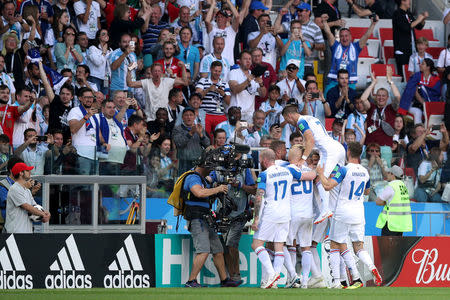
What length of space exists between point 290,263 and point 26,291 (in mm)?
4134

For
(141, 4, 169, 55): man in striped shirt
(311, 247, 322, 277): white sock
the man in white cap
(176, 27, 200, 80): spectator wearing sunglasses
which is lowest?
(311, 247, 322, 277): white sock

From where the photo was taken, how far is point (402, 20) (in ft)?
82.9

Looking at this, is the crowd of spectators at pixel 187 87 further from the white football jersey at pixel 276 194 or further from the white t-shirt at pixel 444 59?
the white football jersey at pixel 276 194

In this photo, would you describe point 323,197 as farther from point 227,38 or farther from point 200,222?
point 227,38

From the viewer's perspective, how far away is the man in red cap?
1527cm

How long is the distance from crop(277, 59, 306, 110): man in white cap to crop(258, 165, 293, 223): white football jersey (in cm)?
658

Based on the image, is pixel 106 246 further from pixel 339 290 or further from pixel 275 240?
pixel 339 290

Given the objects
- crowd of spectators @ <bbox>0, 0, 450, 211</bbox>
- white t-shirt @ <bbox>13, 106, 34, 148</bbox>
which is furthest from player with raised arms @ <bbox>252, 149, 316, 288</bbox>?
white t-shirt @ <bbox>13, 106, 34, 148</bbox>

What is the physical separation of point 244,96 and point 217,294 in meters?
8.09

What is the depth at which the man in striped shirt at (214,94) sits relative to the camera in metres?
20.6

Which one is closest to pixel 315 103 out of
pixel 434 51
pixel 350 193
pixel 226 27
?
pixel 226 27

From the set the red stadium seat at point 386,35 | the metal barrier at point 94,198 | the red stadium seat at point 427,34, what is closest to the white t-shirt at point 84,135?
the metal barrier at point 94,198

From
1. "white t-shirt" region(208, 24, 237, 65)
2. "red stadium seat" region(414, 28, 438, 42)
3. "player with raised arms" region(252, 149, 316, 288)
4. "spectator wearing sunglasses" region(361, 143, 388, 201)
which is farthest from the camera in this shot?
"red stadium seat" region(414, 28, 438, 42)

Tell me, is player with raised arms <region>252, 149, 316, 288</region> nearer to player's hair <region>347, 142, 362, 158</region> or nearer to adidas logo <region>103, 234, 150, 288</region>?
player's hair <region>347, 142, 362, 158</region>
